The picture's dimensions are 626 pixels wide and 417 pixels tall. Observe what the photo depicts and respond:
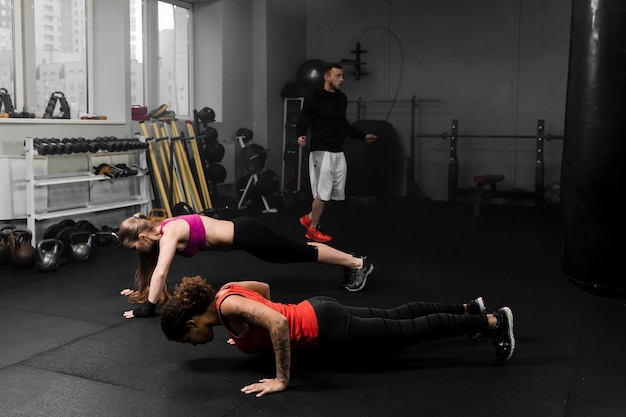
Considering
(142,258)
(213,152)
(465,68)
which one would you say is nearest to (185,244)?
(142,258)

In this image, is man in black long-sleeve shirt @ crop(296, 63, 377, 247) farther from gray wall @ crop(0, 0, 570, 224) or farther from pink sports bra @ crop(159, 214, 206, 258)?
gray wall @ crop(0, 0, 570, 224)

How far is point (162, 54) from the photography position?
7.29 m

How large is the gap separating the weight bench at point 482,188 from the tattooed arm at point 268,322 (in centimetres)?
517

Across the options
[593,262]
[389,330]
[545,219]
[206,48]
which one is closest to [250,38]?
[206,48]

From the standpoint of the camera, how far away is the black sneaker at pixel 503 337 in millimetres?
2688

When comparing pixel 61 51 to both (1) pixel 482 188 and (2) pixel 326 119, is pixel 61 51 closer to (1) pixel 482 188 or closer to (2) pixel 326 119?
(2) pixel 326 119

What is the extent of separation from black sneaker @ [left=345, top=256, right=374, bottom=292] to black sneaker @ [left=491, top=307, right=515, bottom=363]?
1234 millimetres

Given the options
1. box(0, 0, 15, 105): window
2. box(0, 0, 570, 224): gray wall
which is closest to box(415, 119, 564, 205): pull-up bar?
box(0, 0, 570, 224): gray wall

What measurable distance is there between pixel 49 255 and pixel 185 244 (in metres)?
1.69

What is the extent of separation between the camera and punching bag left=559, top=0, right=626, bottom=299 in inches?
63.2

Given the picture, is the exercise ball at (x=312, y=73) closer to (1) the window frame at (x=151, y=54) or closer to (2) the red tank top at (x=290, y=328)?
(1) the window frame at (x=151, y=54)

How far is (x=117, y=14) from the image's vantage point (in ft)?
19.7

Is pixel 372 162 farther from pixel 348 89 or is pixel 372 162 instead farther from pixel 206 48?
pixel 206 48

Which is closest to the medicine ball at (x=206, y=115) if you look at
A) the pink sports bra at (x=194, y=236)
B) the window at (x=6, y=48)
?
the window at (x=6, y=48)
